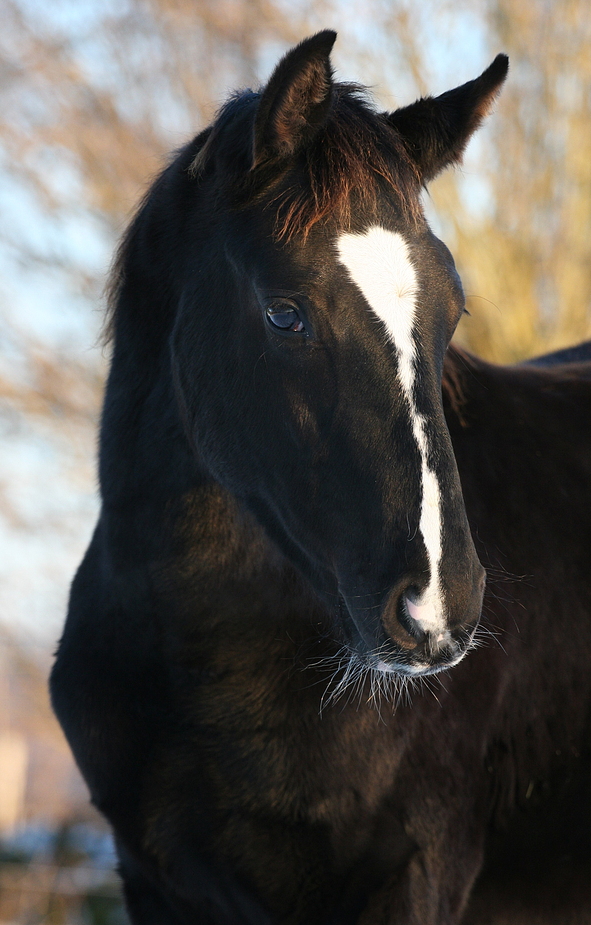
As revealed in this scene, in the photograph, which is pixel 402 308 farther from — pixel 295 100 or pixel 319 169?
pixel 295 100

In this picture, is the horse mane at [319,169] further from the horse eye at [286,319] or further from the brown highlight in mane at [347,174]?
the horse eye at [286,319]

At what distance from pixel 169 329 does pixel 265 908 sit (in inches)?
65.8

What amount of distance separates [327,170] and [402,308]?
0.43 metres

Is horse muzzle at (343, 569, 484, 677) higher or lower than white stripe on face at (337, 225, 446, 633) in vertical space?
lower

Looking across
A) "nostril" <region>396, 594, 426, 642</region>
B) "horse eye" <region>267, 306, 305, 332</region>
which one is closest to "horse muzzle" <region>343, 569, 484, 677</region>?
"nostril" <region>396, 594, 426, 642</region>

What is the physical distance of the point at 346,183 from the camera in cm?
212

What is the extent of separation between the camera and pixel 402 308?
2027 mm

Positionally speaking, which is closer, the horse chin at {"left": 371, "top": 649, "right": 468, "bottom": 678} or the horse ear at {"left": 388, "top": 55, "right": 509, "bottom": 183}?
the horse chin at {"left": 371, "top": 649, "right": 468, "bottom": 678}

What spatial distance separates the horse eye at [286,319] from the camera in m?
2.08

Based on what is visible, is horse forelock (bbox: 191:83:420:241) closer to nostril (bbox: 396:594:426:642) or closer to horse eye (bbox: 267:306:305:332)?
horse eye (bbox: 267:306:305:332)

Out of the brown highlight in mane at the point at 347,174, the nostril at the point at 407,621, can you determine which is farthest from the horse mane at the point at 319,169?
the nostril at the point at 407,621

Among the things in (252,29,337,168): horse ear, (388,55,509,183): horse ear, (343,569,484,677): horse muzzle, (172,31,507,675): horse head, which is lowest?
(343,569,484,677): horse muzzle

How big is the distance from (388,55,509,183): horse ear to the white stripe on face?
1.76 ft

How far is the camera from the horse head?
73.4 inches
